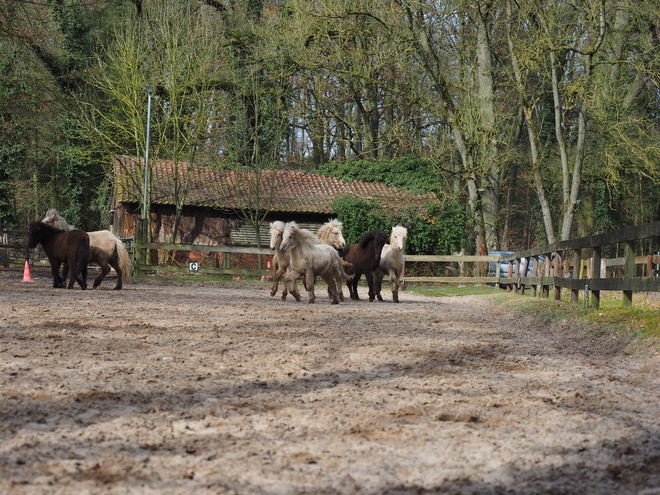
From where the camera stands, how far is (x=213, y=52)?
33.9 meters

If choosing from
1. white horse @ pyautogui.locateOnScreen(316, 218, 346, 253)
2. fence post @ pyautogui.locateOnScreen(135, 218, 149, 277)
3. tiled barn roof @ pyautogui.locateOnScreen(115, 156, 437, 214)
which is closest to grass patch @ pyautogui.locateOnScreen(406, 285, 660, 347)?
white horse @ pyautogui.locateOnScreen(316, 218, 346, 253)

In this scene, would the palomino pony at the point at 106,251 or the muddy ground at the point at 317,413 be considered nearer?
the muddy ground at the point at 317,413

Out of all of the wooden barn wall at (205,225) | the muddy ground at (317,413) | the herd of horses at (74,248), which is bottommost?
the muddy ground at (317,413)

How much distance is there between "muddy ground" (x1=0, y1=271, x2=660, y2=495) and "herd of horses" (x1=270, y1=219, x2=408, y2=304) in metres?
6.18

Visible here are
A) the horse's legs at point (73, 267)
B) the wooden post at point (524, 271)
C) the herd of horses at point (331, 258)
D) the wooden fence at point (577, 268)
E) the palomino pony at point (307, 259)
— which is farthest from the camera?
the wooden post at point (524, 271)

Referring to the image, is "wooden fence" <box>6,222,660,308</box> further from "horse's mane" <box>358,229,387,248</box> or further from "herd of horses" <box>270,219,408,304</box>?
"horse's mane" <box>358,229,387,248</box>

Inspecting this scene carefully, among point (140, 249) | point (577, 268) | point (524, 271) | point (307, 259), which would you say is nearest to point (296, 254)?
point (307, 259)

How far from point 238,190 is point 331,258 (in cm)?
2051

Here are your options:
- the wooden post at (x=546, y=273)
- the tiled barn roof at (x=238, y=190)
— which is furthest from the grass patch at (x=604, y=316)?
the tiled barn roof at (x=238, y=190)

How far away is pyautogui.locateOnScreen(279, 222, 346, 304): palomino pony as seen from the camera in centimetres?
1490

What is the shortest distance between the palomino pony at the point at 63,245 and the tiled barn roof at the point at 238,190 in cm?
1738

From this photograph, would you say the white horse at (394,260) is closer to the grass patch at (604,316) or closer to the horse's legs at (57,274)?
the grass patch at (604,316)

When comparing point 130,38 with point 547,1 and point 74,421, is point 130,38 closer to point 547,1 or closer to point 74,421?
point 547,1

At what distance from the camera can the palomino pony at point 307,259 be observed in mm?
14898
